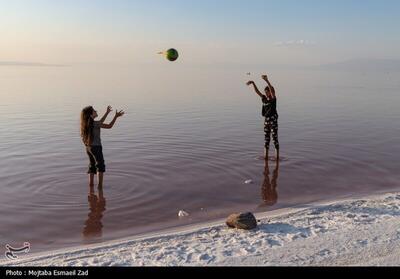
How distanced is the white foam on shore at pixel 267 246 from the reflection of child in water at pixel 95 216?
2.34ft

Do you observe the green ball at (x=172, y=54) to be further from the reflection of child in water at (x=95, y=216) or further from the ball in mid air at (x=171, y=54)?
the reflection of child in water at (x=95, y=216)

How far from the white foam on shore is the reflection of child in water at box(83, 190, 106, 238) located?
28.0 inches

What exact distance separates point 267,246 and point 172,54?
657 cm

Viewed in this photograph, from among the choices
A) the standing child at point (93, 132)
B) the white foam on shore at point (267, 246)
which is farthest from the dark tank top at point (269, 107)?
the white foam on shore at point (267, 246)

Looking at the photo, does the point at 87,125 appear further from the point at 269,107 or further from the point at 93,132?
the point at 269,107

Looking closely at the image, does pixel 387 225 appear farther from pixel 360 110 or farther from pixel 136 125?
pixel 360 110

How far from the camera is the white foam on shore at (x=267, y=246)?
5996mm

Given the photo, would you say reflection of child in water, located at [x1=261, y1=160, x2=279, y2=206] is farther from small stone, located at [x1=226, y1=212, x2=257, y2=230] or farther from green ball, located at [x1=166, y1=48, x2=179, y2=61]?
green ball, located at [x1=166, y1=48, x2=179, y2=61]

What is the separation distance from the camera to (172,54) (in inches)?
460

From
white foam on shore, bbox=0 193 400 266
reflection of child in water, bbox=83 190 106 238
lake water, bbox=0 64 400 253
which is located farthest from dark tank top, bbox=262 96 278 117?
reflection of child in water, bbox=83 190 106 238

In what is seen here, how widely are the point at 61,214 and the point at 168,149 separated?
6.35 meters

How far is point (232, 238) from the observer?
688cm

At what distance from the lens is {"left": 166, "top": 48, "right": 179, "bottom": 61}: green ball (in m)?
11.7

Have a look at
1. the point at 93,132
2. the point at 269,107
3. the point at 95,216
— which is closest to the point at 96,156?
the point at 93,132
